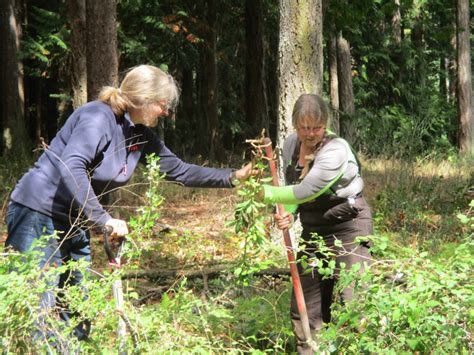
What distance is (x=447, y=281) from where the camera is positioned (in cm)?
284

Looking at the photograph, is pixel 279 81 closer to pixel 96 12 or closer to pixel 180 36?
pixel 96 12

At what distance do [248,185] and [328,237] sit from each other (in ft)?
3.57

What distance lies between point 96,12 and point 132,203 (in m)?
2.95

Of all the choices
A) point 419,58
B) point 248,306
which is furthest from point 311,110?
point 419,58

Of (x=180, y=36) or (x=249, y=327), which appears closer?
(x=249, y=327)

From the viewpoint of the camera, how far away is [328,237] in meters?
4.24

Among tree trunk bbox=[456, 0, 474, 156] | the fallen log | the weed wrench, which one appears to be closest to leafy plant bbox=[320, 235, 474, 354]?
the weed wrench

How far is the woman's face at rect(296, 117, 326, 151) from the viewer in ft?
12.9

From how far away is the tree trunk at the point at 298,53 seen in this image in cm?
669

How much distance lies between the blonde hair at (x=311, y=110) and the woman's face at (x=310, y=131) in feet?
0.06

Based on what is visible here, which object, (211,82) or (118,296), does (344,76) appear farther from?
(118,296)

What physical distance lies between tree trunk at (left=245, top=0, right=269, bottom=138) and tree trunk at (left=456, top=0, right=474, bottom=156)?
5920 mm

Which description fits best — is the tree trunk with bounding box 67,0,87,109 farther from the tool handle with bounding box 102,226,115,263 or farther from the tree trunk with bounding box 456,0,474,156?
the tree trunk with bounding box 456,0,474,156

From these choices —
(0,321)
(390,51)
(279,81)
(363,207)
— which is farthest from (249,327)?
(390,51)
